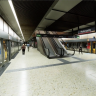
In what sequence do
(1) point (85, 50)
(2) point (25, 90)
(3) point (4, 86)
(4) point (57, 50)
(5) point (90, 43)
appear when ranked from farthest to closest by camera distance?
(1) point (85, 50), (5) point (90, 43), (4) point (57, 50), (3) point (4, 86), (2) point (25, 90)

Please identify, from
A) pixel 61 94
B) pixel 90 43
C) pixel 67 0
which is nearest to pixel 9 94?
pixel 61 94

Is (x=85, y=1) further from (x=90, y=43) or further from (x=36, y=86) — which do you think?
(x=90, y=43)

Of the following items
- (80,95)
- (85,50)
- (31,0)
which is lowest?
(80,95)

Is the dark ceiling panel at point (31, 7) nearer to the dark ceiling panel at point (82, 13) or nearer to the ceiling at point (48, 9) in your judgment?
the ceiling at point (48, 9)

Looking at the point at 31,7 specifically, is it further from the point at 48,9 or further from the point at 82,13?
the point at 82,13

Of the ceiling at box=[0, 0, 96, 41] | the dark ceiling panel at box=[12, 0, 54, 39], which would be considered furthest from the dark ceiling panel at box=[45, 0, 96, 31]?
the dark ceiling panel at box=[12, 0, 54, 39]

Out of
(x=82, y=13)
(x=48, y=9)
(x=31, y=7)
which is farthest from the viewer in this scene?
(x=82, y=13)

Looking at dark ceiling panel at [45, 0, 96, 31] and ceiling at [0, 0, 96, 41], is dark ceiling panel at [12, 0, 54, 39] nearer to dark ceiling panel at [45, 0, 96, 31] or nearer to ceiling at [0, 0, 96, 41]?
ceiling at [0, 0, 96, 41]

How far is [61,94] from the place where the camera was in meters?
1.87

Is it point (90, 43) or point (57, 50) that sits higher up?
point (90, 43)

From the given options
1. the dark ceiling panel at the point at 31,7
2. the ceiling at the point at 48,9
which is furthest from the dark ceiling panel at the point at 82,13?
the dark ceiling panel at the point at 31,7

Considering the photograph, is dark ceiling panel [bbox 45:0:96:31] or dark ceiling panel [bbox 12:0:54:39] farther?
dark ceiling panel [bbox 45:0:96:31]

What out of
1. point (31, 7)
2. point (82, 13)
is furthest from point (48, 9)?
point (82, 13)

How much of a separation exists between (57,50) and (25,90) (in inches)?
284
